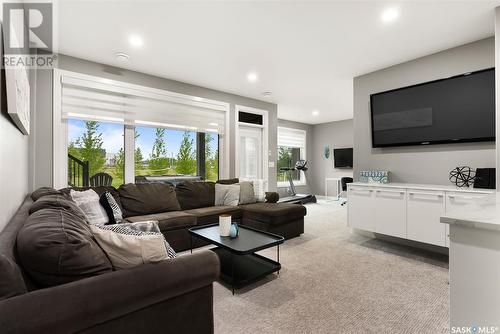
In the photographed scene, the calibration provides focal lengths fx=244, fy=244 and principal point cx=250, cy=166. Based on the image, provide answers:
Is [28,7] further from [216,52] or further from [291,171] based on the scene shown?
[291,171]

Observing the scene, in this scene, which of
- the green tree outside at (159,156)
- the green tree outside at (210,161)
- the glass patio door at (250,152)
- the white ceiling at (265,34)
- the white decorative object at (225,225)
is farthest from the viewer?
the glass patio door at (250,152)

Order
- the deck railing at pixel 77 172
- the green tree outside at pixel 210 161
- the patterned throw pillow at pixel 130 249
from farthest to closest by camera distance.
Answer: the green tree outside at pixel 210 161 < the deck railing at pixel 77 172 < the patterned throw pillow at pixel 130 249

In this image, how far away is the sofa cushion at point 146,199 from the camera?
3.32 metres

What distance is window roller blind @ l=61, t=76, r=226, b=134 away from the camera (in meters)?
3.29

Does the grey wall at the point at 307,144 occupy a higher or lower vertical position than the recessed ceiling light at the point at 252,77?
lower

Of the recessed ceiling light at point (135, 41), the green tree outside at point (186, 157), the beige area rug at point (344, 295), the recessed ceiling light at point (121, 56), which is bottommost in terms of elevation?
the beige area rug at point (344, 295)

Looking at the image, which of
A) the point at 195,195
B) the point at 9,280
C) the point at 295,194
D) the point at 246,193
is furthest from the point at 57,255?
the point at 295,194

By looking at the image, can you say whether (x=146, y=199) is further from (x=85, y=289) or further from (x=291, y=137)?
(x=291, y=137)

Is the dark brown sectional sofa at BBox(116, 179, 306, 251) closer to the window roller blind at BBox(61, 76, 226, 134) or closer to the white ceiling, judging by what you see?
the window roller blind at BBox(61, 76, 226, 134)

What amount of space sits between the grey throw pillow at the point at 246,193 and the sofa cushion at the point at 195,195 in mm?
493

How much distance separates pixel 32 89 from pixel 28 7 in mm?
962

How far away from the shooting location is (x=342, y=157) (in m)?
7.62

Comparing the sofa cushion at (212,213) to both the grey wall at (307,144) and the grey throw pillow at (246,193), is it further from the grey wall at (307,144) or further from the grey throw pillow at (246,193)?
the grey wall at (307,144)

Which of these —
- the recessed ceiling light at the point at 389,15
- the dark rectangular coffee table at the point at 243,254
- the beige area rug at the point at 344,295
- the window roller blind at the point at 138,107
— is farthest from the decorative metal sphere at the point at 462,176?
the window roller blind at the point at 138,107
